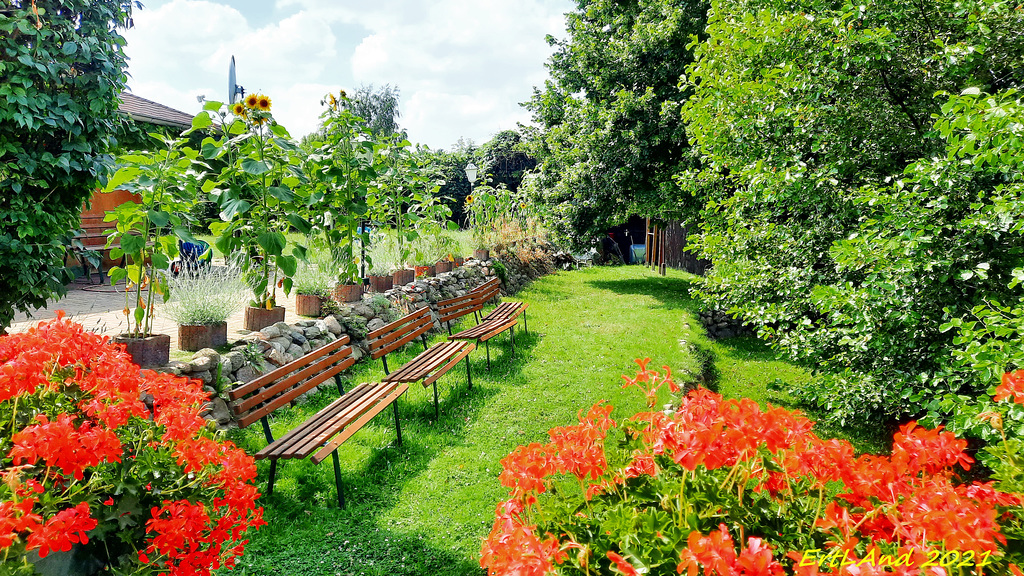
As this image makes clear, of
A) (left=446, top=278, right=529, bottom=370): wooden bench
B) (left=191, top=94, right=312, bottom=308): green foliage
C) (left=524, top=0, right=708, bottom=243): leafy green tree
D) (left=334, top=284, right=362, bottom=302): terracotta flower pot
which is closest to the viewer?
(left=191, top=94, right=312, bottom=308): green foliage

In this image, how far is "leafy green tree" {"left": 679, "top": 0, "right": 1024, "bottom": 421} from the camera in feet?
11.2

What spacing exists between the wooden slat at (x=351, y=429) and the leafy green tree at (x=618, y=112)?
7.66 m

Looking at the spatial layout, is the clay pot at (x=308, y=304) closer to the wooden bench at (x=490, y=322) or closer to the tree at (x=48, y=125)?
the wooden bench at (x=490, y=322)

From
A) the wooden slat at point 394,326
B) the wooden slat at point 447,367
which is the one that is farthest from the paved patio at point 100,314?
the wooden slat at point 447,367

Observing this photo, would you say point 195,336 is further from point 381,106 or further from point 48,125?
point 381,106

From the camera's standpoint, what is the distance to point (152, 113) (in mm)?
10828

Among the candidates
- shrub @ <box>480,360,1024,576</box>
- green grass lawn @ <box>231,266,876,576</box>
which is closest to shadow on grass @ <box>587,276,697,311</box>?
green grass lawn @ <box>231,266,876,576</box>

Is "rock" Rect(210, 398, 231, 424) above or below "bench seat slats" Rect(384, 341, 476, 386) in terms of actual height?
below

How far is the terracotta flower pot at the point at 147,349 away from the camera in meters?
3.31

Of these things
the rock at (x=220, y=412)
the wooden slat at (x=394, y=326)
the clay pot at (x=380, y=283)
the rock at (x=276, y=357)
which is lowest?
the rock at (x=220, y=412)

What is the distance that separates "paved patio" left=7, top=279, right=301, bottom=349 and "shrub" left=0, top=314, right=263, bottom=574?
2.62 metres

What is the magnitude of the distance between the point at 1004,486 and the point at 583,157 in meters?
11.4

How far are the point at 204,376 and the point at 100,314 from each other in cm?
327

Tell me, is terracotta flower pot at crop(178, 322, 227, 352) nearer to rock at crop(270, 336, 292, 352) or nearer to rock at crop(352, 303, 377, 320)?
rock at crop(270, 336, 292, 352)
